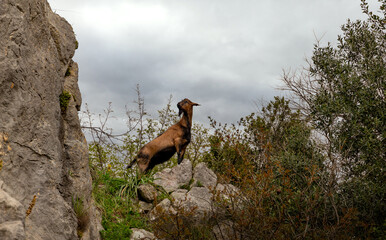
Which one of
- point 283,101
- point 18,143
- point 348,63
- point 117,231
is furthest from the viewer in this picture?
point 283,101

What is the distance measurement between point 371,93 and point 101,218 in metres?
5.96

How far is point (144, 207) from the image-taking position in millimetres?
8508

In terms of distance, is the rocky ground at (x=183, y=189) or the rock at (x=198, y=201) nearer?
the rock at (x=198, y=201)

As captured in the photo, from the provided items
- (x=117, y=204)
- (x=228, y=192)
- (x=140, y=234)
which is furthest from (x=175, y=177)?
(x=228, y=192)

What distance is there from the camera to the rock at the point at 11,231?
10.1 ft

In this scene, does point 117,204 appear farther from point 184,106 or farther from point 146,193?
point 184,106

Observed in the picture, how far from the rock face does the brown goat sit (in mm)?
3289

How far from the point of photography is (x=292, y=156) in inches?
296

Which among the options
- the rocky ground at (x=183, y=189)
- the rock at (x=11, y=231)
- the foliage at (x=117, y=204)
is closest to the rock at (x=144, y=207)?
the rocky ground at (x=183, y=189)

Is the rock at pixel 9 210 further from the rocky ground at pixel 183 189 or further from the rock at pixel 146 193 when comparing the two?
the rock at pixel 146 193

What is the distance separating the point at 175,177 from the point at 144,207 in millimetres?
1248

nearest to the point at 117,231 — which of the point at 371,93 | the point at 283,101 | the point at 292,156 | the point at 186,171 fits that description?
the point at 186,171

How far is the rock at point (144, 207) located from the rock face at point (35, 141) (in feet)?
9.30

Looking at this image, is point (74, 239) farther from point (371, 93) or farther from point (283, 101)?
point (283, 101)
